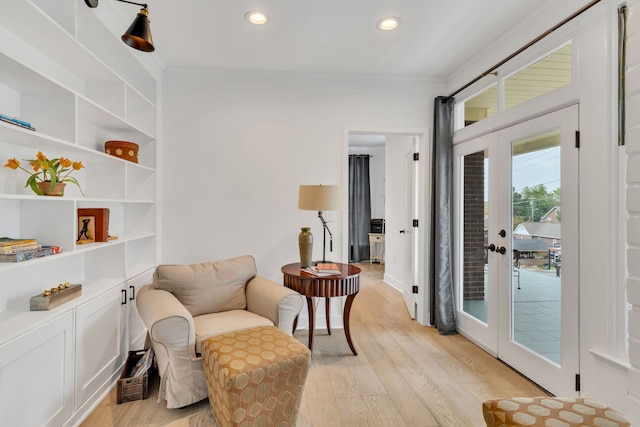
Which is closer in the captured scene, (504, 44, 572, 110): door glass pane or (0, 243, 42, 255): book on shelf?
(0, 243, 42, 255): book on shelf

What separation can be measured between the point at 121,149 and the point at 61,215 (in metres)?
0.84

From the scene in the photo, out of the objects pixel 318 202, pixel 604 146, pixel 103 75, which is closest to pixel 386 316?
pixel 318 202

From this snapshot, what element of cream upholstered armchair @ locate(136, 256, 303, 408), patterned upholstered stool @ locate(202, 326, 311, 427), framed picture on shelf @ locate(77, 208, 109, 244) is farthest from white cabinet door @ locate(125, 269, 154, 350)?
patterned upholstered stool @ locate(202, 326, 311, 427)

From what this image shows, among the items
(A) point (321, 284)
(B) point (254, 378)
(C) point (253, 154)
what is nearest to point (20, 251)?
(B) point (254, 378)

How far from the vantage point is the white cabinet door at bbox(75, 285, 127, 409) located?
1.92 m

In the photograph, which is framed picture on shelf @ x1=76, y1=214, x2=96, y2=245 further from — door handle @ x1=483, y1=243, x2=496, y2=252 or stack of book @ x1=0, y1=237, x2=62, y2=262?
door handle @ x1=483, y1=243, x2=496, y2=252

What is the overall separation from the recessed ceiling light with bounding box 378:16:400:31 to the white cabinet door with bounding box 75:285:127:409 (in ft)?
8.84

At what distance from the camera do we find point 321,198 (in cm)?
281

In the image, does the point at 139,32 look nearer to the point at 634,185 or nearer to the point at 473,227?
the point at 634,185

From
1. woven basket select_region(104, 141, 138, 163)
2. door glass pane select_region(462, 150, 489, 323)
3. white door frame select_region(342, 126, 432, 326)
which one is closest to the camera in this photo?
woven basket select_region(104, 141, 138, 163)

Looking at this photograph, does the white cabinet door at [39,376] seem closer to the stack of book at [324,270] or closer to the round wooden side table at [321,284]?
the round wooden side table at [321,284]

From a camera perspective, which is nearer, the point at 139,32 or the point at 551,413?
the point at 551,413

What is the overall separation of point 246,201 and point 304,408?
6.43 feet

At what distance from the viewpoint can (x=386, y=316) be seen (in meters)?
3.86
